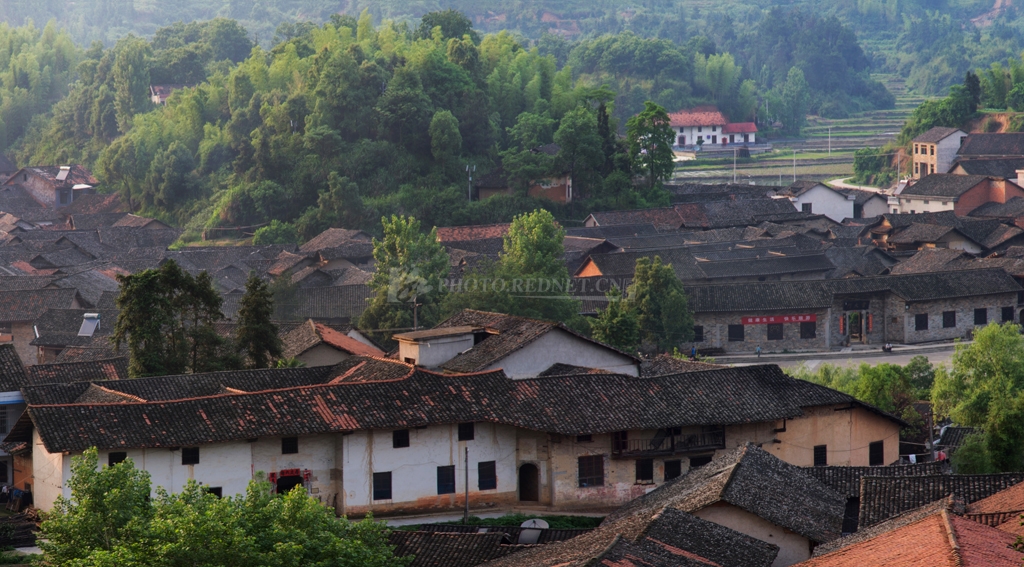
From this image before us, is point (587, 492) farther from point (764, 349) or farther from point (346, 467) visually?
point (764, 349)

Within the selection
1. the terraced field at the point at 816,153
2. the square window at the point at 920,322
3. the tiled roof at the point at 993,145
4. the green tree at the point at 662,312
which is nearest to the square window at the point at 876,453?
the green tree at the point at 662,312

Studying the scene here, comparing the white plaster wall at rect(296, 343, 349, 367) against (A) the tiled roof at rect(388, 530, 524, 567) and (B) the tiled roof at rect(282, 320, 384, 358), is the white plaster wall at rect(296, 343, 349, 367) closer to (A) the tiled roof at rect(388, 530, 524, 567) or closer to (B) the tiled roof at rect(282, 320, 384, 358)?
(B) the tiled roof at rect(282, 320, 384, 358)

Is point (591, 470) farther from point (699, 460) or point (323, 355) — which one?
point (323, 355)

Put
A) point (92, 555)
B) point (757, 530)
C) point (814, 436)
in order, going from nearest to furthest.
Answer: point (92, 555)
point (757, 530)
point (814, 436)

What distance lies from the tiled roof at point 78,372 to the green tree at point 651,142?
3721cm

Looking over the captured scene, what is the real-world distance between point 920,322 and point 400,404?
26.2m

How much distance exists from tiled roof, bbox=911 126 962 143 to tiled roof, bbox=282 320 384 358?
4843 cm

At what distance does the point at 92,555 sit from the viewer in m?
18.1

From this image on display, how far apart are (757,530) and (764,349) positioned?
83.5 feet

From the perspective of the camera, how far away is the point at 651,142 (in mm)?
69000

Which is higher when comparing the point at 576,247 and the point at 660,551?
the point at 576,247

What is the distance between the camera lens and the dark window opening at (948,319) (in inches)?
1939

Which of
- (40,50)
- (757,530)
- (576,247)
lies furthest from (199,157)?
(757,530)

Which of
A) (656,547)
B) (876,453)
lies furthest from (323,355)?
(656,547)
